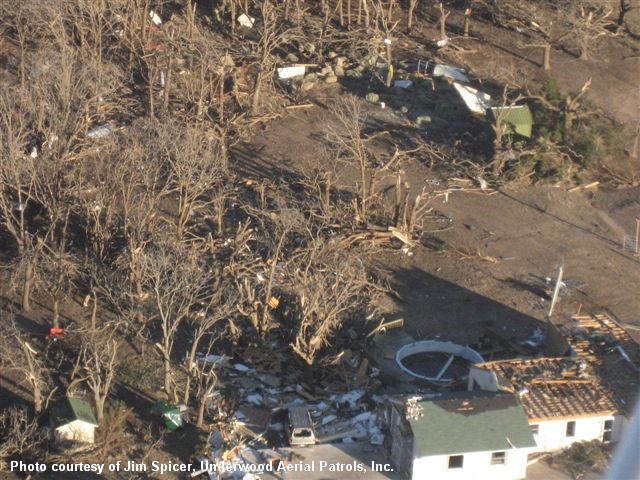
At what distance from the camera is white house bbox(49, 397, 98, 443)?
15320 mm

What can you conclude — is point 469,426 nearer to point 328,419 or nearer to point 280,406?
point 328,419

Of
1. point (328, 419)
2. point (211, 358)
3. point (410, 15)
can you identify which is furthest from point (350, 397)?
point (410, 15)

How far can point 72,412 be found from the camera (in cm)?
1547

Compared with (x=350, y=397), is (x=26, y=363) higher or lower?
higher

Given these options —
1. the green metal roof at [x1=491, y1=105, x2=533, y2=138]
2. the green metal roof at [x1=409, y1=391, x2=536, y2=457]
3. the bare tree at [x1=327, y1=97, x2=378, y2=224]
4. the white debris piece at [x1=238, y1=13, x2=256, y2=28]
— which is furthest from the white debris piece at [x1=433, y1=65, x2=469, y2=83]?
the green metal roof at [x1=409, y1=391, x2=536, y2=457]

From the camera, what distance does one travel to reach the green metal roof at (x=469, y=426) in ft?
47.7

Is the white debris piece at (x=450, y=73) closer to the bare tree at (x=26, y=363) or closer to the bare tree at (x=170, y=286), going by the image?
the bare tree at (x=170, y=286)

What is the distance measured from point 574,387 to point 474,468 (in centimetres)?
239

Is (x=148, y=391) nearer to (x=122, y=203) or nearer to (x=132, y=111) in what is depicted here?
(x=122, y=203)

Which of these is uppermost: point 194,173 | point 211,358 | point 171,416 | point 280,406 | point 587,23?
point 587,23

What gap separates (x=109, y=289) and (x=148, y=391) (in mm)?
2609

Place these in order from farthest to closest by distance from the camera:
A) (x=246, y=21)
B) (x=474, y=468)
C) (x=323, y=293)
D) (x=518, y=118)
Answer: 1. (x=246, y=21)
2. (x=518, y=118)
3. (x=323, y=293)
4. (x=474, y=468)

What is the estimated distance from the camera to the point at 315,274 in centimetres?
1858

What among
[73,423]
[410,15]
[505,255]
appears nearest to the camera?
[73,423]
